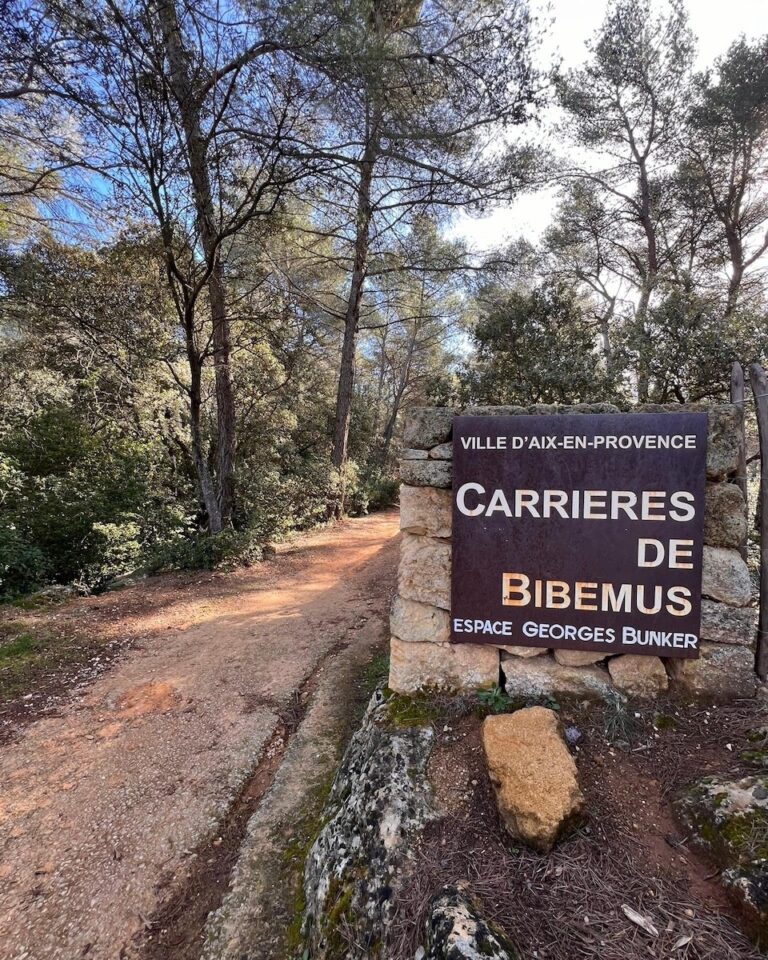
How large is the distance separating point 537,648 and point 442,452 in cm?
105

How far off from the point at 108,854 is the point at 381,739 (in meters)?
1.41

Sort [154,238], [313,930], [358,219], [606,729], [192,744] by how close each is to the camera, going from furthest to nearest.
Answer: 1. [358,219]
2. [154,238]
3. [192,744]
4. [606,729]
5. [313,930]

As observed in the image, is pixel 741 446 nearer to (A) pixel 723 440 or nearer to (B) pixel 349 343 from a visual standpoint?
(A) pixel 723 440

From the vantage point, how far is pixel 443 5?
6.89 metres

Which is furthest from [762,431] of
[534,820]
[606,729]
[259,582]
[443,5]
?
[443,5]

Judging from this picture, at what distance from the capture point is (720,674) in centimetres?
199

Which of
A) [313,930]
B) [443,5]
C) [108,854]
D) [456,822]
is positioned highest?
[443,5]

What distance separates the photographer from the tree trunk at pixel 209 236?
5195mm

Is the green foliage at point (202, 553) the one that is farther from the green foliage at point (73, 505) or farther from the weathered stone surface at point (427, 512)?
the weathered stone surface at point (427, 512)

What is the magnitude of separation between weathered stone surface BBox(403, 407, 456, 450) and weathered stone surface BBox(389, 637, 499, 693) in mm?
1027

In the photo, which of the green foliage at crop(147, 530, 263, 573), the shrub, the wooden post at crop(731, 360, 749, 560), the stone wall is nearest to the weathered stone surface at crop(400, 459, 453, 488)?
the stone wall

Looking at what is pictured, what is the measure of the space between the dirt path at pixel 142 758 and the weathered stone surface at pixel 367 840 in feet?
2.44

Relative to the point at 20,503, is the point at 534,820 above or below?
below

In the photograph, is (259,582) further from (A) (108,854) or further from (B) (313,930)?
(B) (313,930)
